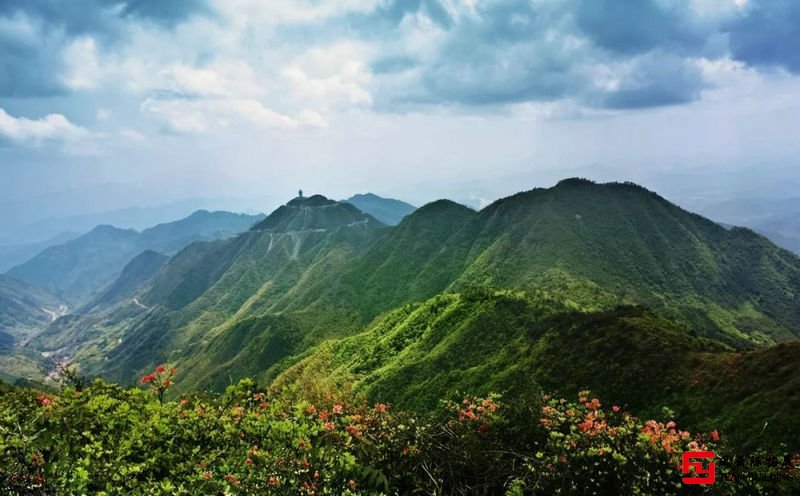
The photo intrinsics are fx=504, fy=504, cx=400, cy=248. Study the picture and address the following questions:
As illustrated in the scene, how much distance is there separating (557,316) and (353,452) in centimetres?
4987

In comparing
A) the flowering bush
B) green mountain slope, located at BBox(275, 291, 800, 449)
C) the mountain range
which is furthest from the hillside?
the flowering bush

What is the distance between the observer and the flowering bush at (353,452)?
10289mm

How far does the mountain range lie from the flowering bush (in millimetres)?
3924

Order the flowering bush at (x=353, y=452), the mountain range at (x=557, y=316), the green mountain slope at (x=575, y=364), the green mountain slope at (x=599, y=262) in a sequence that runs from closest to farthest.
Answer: the flowering bush at (x=353, y=452) → the green mountain slope at (x=575, y=364) → the mountain range at (x=557, y=316) → the green mountain slope at (x=599, y=262)

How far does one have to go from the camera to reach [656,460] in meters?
10.0

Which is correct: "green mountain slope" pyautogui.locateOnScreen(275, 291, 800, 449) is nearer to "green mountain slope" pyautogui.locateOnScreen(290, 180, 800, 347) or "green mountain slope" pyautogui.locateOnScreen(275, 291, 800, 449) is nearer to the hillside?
"green mountain slope" pyautogui.locateOnScreen(290, 180, 800, 347)

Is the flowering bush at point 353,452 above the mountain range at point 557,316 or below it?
above

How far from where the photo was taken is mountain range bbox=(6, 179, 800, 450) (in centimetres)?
3912

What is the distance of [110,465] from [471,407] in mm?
9248

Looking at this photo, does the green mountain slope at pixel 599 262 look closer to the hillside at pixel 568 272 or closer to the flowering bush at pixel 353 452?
the hillside at pixel 568 272

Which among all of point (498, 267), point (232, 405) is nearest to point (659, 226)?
point (498, 267)

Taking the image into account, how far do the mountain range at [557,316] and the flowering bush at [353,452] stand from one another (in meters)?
3.92

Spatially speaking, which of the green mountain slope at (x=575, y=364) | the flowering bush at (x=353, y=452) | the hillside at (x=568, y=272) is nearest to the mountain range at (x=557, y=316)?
the green mountain slope at (x=575, y=364)

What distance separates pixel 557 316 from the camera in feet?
192
